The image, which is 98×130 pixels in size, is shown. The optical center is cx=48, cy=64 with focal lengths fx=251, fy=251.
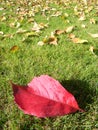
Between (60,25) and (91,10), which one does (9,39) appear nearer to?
(60,25)

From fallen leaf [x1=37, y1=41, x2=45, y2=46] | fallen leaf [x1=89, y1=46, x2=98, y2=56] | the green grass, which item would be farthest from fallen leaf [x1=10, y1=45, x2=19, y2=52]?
fallen leaf [x1=89, y1=46, x2=98, y2=56]

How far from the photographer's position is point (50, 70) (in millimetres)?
1961

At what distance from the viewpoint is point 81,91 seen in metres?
1.71

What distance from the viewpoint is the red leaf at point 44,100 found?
139cm

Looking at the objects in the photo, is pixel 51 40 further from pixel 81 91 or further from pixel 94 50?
pixel 81 91

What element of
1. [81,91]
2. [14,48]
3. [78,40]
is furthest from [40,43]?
[81,91]

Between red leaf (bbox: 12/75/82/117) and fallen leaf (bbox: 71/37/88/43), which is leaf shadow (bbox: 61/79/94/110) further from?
fallen leaf (bbox: 71/37/88/43)

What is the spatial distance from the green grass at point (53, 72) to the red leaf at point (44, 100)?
8cm

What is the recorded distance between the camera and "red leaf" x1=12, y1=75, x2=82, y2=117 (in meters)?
1.39

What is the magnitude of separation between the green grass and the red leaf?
77 mm

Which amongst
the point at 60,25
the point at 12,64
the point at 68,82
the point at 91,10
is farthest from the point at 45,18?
the point at 68,82

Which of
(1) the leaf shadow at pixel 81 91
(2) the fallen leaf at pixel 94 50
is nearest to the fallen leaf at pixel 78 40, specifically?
(2) the fallen leaf at pixel 94 50

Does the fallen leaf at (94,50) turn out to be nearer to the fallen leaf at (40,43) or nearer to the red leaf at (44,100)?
the fallen leaf at (40,43)

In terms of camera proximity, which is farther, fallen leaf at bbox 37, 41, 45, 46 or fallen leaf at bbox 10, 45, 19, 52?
fallen leaf at bbox 37, 41, 45, 46
